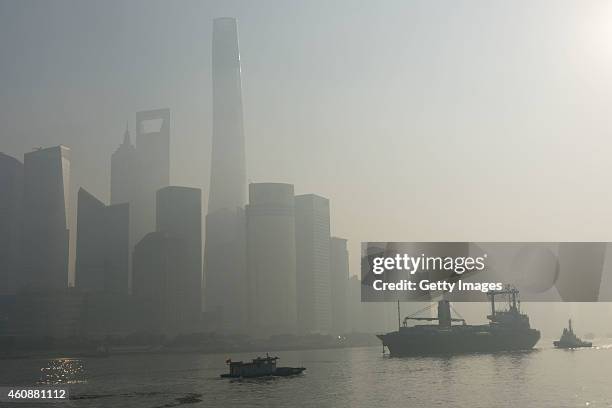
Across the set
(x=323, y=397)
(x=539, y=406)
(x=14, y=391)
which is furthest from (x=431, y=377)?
(x=14, y=391)

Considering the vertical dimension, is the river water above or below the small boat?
below

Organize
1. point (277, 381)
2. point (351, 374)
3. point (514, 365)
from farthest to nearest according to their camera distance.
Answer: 1. point (514, 365)
2. point (351, 374)
3. point (277, 381)

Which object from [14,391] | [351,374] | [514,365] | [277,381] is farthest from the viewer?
[514,365]

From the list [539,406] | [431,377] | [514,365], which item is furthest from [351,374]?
[539,406]

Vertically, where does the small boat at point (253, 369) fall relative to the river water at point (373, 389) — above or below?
above

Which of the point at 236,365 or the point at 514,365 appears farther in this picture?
the point at 514,365

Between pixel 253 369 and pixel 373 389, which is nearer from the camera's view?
pixel 373 389

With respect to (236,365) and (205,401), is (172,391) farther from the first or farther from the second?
(236,365)

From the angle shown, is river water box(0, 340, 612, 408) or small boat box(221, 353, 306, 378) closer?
river water box(0, 340, 612, 408)

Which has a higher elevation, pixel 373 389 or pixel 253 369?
pixel 253 369

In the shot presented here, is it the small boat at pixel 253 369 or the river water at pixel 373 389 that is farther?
the small boat at pixel 253 369
